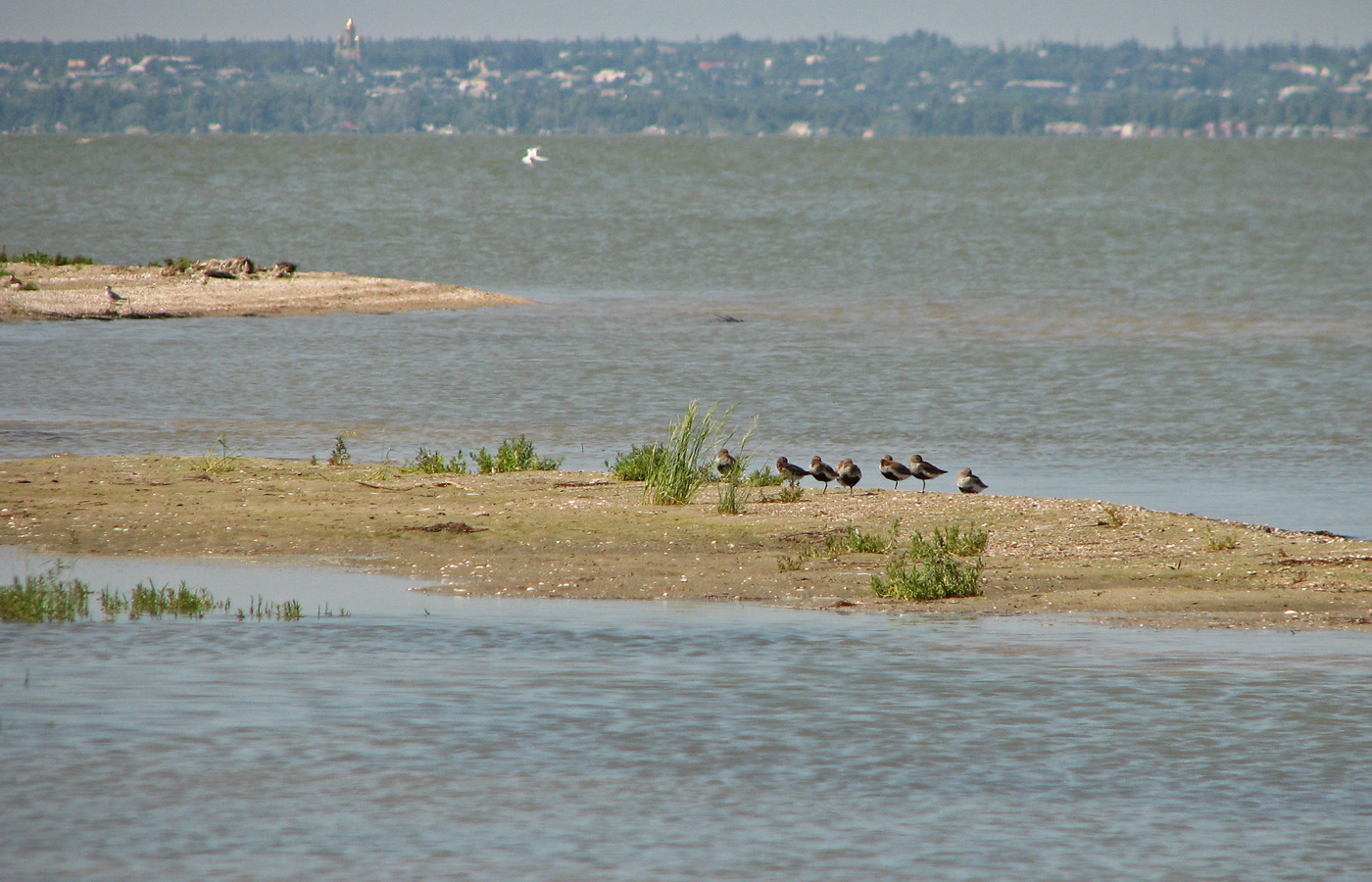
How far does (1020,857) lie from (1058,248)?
224 ft

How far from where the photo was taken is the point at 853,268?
211ft

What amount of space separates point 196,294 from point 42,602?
30368 millimetres

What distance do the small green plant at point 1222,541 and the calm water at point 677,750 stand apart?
254 cm

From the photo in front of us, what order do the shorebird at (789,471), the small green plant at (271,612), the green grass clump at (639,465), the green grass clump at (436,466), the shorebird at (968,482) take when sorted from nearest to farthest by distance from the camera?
the small green plant at (271,612)
the shorebird at (968,482)
the green grass clump at (639,465)
the shorebird at (789,471)
the green grass clump at (436,466)

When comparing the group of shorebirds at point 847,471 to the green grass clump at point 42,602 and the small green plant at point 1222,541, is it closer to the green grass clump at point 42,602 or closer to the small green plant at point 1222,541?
the small green plant at point 1222,541

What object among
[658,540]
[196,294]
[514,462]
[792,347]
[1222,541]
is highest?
[1222,541]

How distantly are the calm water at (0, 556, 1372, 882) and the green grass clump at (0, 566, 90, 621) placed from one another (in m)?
0.19

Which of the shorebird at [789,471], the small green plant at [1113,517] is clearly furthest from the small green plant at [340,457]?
the small green plant at [1113,517]

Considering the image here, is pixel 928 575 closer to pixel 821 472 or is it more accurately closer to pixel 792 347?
pixel 821 472

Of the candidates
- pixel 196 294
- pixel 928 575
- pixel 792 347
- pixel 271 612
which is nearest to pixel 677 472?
pixel 928 575

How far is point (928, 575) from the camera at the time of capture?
13578mm

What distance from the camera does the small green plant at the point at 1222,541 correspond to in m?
15.0

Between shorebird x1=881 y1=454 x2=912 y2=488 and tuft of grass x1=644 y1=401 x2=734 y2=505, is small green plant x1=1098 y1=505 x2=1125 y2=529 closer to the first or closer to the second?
shorebird x1=881 y1=454 x2=912 y2=488

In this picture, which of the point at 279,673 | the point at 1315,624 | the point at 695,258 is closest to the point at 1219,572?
the point at 1315,624
